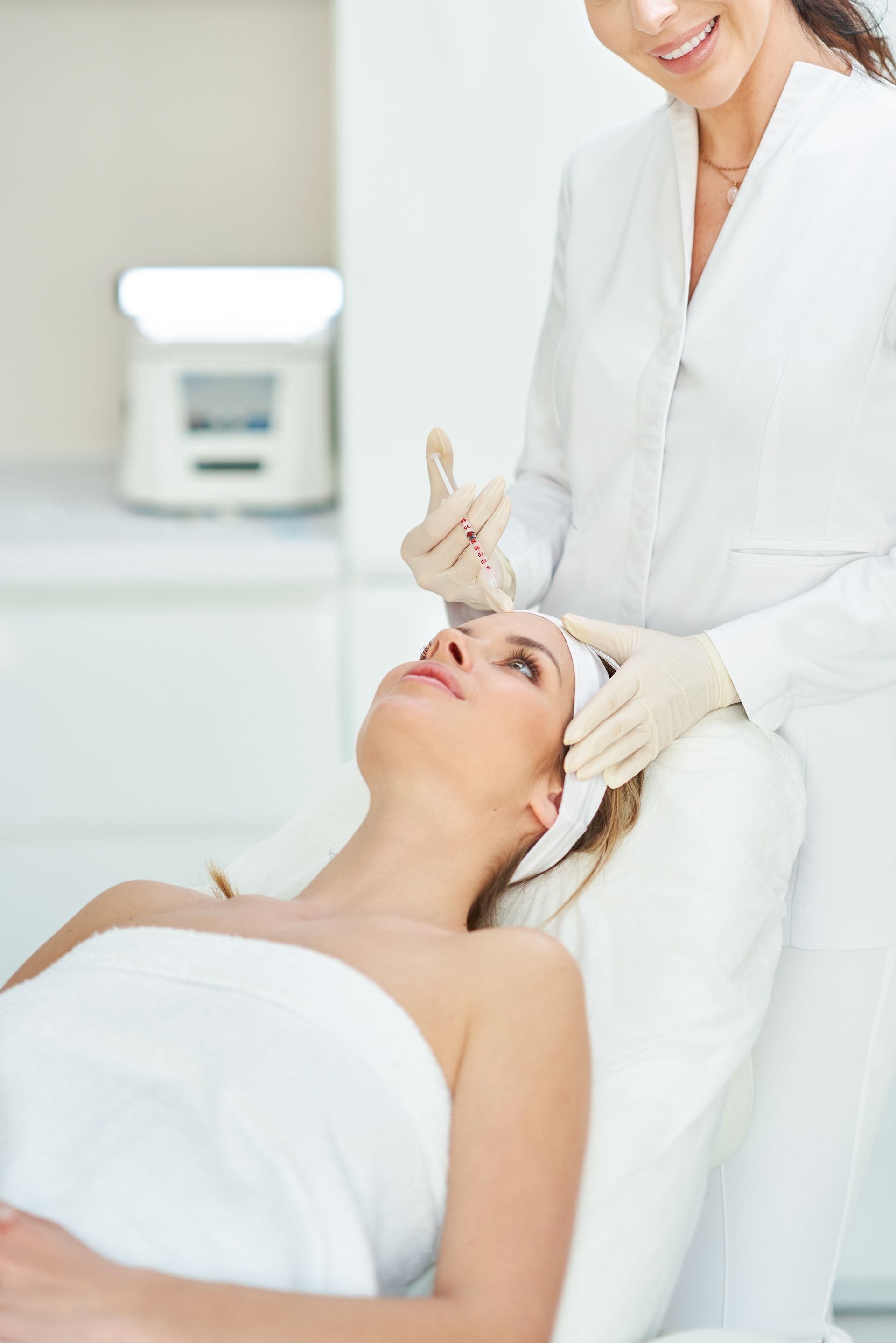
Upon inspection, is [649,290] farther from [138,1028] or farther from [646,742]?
[138,1028]

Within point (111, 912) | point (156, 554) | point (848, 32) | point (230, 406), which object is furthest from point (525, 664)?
point (230, 406)

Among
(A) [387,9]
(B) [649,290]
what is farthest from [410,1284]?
(A) [387,9]

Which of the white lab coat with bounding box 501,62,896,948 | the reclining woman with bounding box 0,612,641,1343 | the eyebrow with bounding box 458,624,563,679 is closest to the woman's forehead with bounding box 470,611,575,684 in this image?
the eyebrow with bounding box 458,624,563,679

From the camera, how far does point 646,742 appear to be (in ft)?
4.03

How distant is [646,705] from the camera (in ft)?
3.94

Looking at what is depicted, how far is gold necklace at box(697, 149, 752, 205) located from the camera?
132cm

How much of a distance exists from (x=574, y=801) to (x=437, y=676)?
0.59ft

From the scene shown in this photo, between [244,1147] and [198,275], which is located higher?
[198,275]

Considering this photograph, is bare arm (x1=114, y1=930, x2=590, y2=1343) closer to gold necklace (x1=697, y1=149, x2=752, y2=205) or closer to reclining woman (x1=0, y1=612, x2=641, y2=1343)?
reclining woman (x1=0, y1=612, x2=641, y2=1343)

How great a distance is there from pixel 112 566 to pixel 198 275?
0.67 metres

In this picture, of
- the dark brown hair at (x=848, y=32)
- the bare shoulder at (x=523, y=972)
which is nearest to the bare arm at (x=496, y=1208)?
the bare shoulder at (x=523, y=972)

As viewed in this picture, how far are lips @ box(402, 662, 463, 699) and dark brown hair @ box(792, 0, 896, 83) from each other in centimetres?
73

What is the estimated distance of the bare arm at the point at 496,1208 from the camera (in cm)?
83

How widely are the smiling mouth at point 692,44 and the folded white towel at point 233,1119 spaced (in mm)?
878
